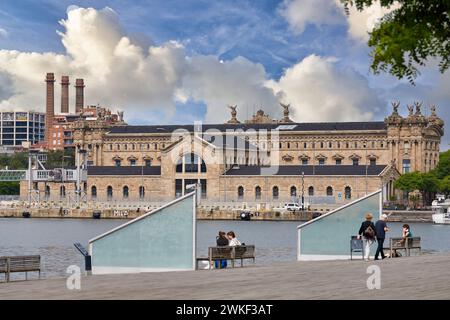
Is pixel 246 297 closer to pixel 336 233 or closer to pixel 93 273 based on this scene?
pixel 93 273

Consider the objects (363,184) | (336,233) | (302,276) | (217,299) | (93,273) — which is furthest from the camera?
(363,184)

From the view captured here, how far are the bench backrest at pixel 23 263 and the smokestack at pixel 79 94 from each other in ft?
566

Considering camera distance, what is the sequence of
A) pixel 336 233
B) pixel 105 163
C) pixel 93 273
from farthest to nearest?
pixel 105 163, pixel 336 233, pixel 93 273

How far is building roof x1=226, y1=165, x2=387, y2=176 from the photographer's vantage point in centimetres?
11406

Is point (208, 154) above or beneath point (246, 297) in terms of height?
above

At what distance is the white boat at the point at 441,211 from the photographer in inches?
3816

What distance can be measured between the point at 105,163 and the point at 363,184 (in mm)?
46019

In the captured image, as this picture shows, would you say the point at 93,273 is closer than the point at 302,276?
No

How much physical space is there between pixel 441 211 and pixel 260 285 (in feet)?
284

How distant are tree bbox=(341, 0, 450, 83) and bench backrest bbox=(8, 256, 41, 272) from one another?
35.6 ft

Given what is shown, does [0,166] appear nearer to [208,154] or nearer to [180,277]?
[208,154]

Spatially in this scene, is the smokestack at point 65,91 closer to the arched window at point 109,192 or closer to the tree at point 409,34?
the arched window at point 109,192

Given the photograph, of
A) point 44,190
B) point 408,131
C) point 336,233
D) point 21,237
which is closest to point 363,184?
point 408,131

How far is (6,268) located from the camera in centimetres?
2139
